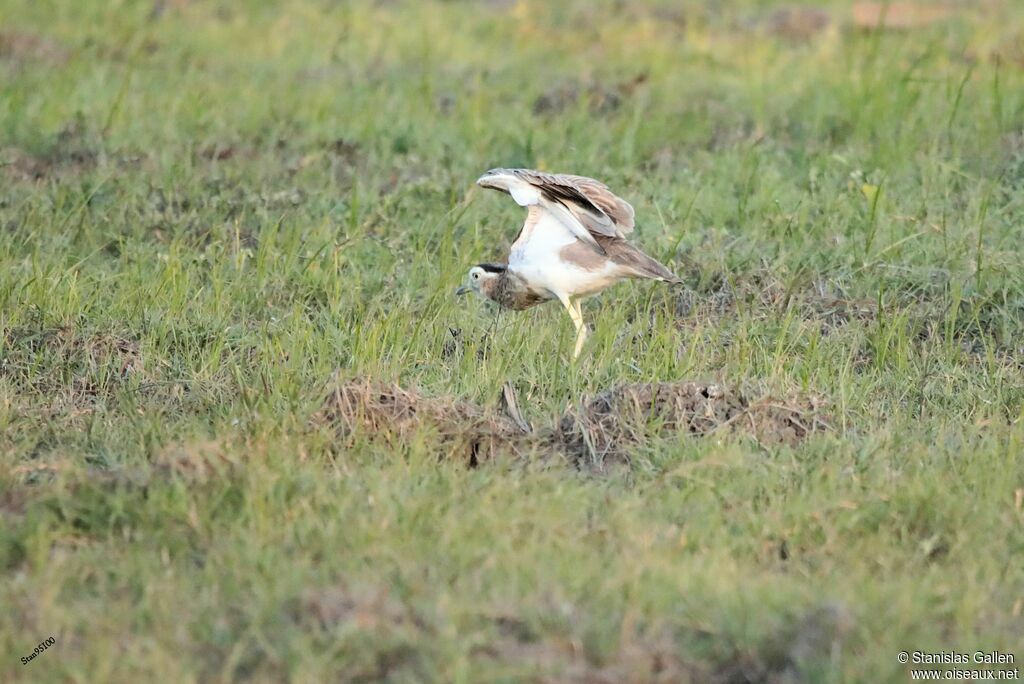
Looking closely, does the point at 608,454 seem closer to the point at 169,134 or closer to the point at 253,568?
the point at 253,568

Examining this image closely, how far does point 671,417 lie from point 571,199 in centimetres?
120

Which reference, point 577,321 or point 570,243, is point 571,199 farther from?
point 577,321

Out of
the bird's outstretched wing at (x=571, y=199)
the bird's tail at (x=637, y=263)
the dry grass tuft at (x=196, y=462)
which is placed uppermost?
the bird's outstretched wing at (x=571, y=199)

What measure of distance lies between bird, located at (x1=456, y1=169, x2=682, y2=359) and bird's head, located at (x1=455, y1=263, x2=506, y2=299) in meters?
0.08

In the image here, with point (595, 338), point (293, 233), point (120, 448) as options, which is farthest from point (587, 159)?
point (120, 448)

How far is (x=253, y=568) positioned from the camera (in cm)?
398

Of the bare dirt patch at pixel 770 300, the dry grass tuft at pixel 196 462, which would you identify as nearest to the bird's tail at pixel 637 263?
the bare dirt patch at pixel 770 300

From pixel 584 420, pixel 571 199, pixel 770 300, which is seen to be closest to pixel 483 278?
pixel 571 199

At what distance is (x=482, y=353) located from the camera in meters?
6.14

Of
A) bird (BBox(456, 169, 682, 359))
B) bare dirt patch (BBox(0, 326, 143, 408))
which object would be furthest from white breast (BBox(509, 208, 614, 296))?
bare dirt patch (BBox(0, 326, 143, 408))

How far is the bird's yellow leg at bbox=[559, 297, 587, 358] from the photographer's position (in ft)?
19.4

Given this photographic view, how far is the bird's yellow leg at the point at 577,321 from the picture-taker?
5927mm

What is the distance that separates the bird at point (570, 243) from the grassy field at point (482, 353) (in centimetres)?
21

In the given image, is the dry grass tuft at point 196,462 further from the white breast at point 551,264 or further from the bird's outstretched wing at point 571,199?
the white breast at point 551,264
